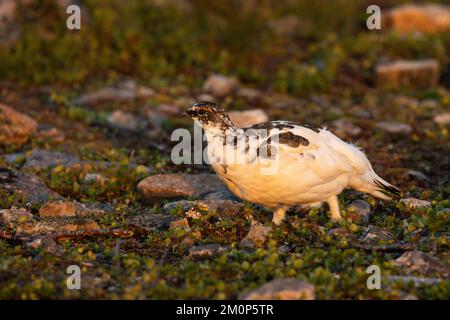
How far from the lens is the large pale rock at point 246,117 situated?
10219 mm

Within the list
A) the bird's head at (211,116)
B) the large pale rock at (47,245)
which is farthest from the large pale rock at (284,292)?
the bird's head at (211,116)

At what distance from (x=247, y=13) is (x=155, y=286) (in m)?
10.0

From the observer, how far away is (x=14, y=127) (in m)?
9.66

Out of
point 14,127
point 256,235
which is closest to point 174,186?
point 256,235

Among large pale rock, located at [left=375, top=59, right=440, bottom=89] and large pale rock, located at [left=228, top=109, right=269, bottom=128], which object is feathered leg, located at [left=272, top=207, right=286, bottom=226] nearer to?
large pale rock, located at [left=228, top=109, right=269, bottom=128]

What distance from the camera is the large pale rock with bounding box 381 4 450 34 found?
A: 14555mm

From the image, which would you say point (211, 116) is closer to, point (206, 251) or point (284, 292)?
point (206, 251)

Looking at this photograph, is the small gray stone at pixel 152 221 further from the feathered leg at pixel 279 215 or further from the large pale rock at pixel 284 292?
the large pale rock at pixel 284 292

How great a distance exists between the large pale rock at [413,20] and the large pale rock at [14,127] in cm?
760

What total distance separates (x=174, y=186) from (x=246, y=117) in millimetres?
2537

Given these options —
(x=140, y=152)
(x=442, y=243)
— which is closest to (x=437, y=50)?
(x=140, y=152)

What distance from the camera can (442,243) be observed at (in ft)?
21.1

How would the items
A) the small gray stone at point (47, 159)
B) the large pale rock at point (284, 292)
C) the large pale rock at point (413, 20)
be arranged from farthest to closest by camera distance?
1. the large pale rock at point (413, 20)
2. the small gray stone at point (47, 159)
3. the large pale rock at point (284, 292)
